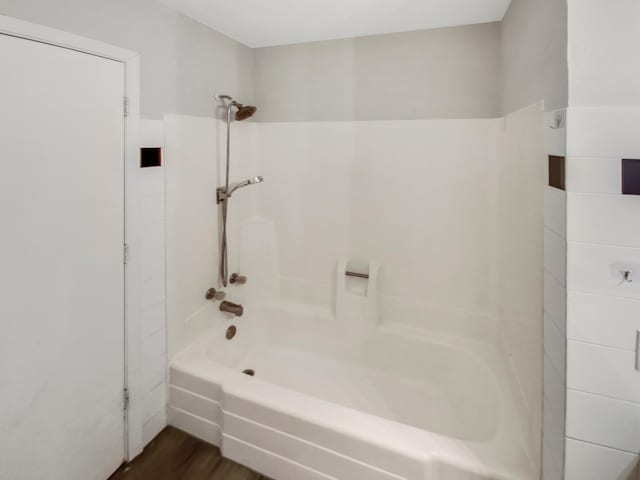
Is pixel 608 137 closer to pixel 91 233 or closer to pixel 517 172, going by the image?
pixel 517 172

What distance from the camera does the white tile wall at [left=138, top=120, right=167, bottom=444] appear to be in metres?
1.68

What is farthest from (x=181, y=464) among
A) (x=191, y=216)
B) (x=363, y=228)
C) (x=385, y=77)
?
(x=385, y=77)

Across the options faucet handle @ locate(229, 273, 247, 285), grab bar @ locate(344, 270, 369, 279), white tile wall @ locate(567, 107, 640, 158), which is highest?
white tile wall @ locate(567, 107, 640, 158)

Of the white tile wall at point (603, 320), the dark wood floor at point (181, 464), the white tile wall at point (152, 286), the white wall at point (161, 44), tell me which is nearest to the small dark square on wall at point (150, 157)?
the white tile wall at point (152, 286)

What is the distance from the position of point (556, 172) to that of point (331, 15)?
144 centimetres

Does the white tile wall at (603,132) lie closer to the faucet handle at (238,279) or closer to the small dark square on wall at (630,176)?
the small dark square on wall at (630,176)

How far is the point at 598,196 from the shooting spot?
973mm

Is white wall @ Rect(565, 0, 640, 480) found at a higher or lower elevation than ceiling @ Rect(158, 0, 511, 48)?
lower

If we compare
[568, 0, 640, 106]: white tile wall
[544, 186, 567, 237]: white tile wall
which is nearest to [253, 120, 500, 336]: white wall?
[544, 186, 567, 237]: white tile wall

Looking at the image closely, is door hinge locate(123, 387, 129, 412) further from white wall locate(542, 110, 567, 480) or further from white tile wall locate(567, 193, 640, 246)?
white tile wall locate(567, 193, 640, 246)

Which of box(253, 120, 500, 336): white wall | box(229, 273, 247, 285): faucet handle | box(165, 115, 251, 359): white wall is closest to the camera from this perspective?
box(165, 115, 251, 359): white wall

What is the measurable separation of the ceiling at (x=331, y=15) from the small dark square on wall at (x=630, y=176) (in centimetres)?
118

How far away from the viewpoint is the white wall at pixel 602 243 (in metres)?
0.94

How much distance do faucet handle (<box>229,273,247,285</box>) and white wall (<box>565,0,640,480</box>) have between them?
6.23 feet
